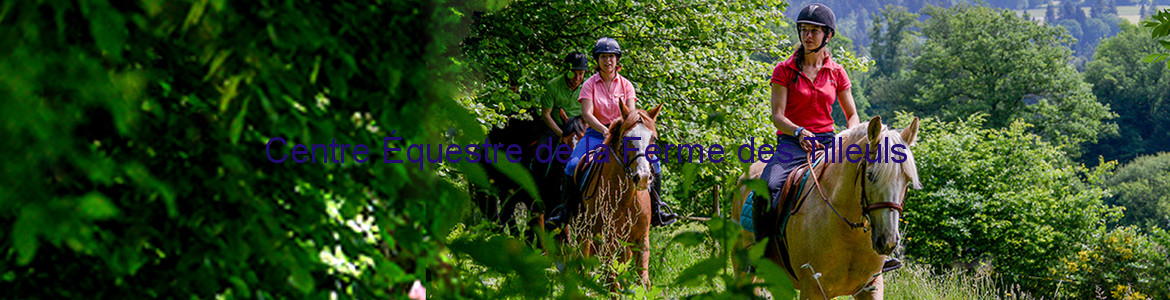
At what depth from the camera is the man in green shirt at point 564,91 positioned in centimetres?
866

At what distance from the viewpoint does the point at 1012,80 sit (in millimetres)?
43625

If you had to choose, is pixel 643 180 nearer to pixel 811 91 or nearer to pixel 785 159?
pixel 785 159

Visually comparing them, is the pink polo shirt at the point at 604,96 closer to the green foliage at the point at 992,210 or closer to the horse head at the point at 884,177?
the horse head at the point at 884,177

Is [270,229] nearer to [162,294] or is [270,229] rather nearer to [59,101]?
[162,294]

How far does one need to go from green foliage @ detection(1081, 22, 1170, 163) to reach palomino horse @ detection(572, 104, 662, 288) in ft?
217

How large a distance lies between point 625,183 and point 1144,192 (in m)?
60.7

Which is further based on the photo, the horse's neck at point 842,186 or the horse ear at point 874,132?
the horse's neck at point 842,186

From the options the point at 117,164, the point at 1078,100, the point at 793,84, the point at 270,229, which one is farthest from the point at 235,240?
the point at 1078,100

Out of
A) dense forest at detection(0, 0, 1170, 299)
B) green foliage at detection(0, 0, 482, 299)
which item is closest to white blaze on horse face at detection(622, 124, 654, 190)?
dense forest at detection(0, 0, 1170, 299)

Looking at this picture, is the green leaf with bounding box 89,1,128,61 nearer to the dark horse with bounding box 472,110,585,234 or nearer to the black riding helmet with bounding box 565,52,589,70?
the dark horse with bounding box 472,110,585,234

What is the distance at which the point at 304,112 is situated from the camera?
111cm

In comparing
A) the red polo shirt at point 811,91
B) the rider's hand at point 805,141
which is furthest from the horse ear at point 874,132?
the red polo shirt at point 811,91

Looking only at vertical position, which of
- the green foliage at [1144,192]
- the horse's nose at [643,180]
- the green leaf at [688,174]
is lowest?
the horse's nose at [643,180]

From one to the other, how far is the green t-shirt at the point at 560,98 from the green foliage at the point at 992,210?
689 inches
